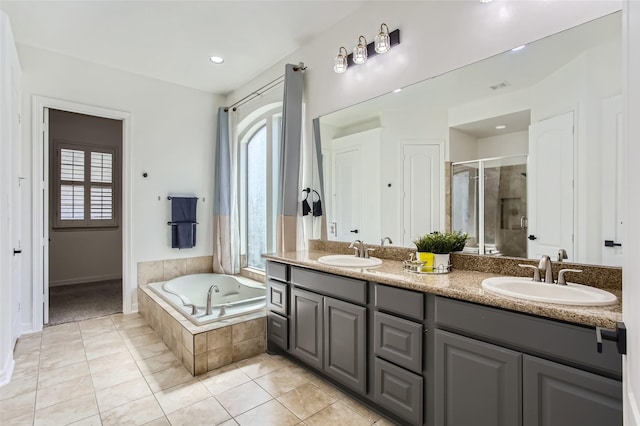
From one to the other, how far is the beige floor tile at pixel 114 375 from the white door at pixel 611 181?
9.62 ft

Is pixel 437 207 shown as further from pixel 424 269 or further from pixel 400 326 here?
pixel 400 326

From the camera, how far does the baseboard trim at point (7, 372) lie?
2.18 metres

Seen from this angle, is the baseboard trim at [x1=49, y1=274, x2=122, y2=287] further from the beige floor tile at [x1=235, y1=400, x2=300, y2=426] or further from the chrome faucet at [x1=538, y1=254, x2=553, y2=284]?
the chrome faucet at [x1=538, y1=254, x2=553, y2=284]

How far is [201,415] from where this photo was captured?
1.85 metres

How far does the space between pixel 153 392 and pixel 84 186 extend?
171 inches

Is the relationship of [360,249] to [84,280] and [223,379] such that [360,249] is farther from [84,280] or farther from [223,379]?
[84,280]

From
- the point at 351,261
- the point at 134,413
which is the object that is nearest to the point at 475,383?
the point at 351,261

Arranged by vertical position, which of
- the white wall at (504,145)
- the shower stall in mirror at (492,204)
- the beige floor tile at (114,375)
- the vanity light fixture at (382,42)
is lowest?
the beige floor tile at (114,375)

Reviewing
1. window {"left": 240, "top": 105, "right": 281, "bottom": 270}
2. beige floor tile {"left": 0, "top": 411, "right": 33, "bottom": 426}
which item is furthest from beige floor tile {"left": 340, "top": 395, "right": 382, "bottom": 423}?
window {"left": 240, "top": 105, "right": 281, "bottom": 270}

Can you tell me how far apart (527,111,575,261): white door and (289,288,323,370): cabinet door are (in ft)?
4.37

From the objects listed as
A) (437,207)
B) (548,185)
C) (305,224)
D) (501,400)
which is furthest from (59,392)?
(548,185)

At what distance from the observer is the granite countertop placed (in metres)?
1.08

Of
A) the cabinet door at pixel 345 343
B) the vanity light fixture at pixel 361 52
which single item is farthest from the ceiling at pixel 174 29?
the cabinet door at pixel 345 343

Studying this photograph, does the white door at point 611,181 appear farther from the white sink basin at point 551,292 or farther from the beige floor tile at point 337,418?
the beige floor tile at point 337,418
